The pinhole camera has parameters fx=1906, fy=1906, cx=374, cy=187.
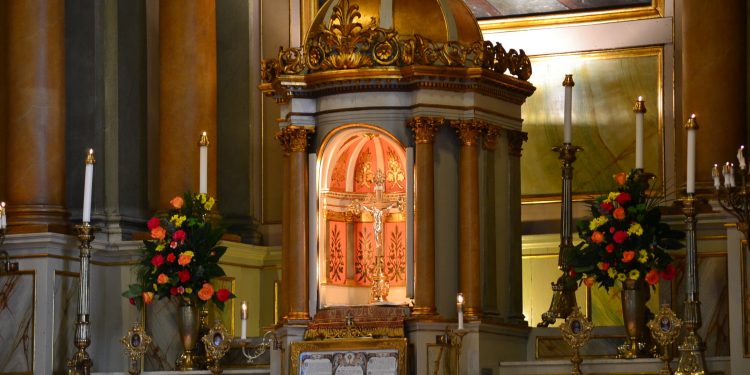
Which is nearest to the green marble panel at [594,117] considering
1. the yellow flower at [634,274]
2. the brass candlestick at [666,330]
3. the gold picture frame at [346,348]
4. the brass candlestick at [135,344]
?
the yellow flower at [634,274]

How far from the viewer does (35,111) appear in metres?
19.1

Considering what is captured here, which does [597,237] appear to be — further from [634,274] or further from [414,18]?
[414,18]

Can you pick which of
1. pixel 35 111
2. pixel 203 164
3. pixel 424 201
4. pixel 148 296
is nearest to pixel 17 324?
pixel 148 296

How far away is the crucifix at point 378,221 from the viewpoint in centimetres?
1711

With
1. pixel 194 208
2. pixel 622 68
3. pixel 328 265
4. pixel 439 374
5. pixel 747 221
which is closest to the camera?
pixel 747 221

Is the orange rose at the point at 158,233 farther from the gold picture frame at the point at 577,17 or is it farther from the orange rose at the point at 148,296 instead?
the gold picture frame at the point at 577,17

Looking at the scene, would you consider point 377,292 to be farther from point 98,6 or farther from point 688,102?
point 98,6

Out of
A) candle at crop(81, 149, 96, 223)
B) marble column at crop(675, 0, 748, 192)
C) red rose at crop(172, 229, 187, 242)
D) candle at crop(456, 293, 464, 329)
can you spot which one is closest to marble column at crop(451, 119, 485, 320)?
candle at crop(456, 293, 464, 329)

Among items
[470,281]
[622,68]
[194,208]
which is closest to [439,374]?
[470,281]

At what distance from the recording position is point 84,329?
57.6ft

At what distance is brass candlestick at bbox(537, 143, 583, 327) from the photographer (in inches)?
667

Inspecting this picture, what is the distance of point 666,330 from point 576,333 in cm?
76

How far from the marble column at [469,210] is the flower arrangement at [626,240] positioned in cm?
92

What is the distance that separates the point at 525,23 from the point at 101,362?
5.74 metres
